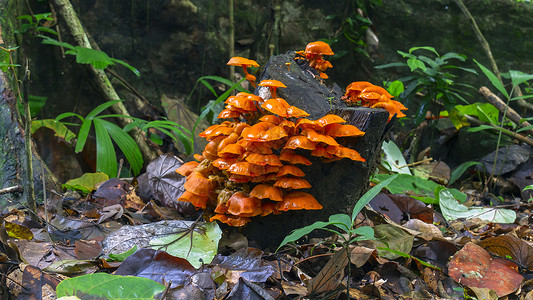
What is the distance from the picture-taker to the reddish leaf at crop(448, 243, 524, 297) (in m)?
2.05

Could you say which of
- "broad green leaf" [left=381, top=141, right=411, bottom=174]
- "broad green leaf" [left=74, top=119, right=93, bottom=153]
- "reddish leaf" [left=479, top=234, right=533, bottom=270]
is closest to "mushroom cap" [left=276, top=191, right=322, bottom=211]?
"reddish leaf" [left=479, top=234, right=533, bottom=270]

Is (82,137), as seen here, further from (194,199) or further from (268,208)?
(268,208)

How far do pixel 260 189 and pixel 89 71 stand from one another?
12.0 feet

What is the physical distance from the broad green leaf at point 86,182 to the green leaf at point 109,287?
2.05 meters

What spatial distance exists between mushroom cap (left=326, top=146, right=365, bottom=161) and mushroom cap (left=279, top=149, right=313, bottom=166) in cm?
13

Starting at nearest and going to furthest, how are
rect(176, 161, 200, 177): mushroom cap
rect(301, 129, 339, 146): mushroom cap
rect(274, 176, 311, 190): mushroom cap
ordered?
rect(301, 129, 339, 146): mushroom cap → rect(274, 176, 311, 190): mushroom cap → rect(176, 161, 200, 177): mushroom cap

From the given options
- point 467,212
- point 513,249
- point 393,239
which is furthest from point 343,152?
point 467,212

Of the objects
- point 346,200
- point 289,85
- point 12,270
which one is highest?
point 289,85

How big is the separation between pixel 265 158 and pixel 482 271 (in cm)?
132

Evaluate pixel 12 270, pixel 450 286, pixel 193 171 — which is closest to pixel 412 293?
pixel 450 286

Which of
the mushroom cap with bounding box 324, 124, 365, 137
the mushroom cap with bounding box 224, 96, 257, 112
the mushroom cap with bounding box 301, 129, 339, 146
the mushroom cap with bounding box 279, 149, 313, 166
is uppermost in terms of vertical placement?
the mushroom cap with bounding box 224, 96, 257, 112

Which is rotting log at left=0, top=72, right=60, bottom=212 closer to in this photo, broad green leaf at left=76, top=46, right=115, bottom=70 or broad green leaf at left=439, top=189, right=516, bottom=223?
broad green leaf at left=76, top=46, right=115, bottom=70

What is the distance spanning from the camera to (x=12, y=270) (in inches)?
64.6

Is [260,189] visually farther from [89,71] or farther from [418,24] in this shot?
[418,24]
